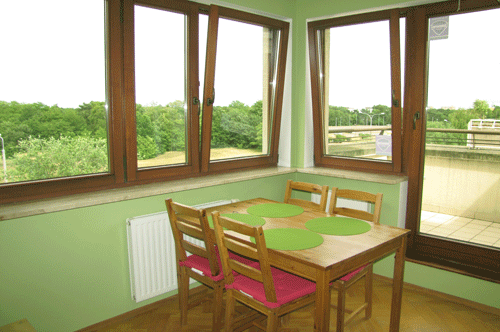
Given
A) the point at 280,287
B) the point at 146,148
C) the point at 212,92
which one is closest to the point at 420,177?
the point at 280,287

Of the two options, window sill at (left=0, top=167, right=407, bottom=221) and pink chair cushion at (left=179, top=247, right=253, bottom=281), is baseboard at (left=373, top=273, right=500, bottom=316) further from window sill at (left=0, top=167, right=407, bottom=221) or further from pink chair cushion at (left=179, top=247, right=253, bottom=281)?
pink chair cushion at (left=179, top=247, right=253, bottom=281)

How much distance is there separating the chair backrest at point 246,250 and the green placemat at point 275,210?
1.71ft

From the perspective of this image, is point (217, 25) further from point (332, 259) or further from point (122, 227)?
point (332, 259)

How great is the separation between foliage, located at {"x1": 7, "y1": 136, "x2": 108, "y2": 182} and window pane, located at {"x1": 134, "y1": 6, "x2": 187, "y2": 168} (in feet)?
1.08

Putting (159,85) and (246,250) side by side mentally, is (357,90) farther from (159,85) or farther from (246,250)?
(246,250)

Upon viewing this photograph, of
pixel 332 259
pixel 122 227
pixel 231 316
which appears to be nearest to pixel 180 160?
pixel 122 227

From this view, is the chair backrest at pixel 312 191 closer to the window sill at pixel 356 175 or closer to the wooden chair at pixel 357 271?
the wooden chair at pixel 357 271

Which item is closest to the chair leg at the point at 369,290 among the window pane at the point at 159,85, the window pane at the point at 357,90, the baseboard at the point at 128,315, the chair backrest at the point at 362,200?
the chair backrest at the point at 362,200

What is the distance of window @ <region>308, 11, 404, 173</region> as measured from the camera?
133 inches

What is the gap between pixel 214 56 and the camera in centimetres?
324

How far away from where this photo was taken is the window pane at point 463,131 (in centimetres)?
292

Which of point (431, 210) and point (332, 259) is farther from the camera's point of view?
point (431, 210)

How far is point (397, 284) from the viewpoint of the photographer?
2420 millimetres

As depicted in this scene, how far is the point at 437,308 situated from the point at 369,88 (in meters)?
1.96
